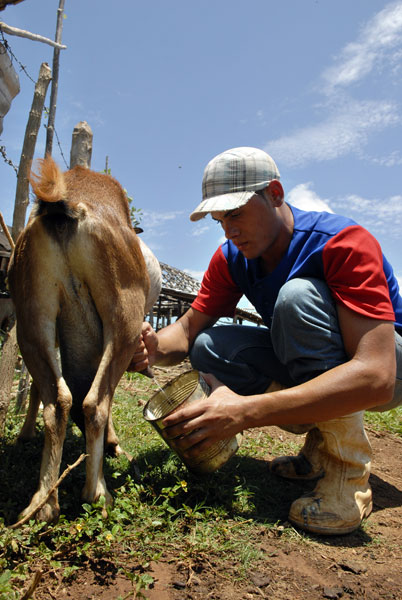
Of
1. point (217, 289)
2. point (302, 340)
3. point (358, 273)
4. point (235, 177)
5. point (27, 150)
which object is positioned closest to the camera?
point (358, 273)

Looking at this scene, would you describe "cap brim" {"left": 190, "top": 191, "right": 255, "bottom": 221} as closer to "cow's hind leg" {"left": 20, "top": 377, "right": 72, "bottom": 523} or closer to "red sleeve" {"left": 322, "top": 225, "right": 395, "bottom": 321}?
"red sleeve" {"left": 322, "top": 225, "right": 395, "bottom": 321}

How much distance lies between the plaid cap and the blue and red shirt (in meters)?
0.40

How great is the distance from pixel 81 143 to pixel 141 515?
3.50 metres

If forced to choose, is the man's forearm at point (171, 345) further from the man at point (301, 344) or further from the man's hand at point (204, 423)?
the man's hand at point (204, 423)

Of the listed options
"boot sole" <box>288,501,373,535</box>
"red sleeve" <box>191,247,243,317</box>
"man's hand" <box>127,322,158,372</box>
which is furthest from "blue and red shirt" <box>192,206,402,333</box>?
"boot sole" <box>288,501,373,535</box>

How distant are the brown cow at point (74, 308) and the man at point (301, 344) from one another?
41cm

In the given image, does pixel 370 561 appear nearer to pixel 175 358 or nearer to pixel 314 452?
pixel 314 452

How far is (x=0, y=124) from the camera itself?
19.0 feet

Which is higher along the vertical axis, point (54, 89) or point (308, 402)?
point (54, 89)

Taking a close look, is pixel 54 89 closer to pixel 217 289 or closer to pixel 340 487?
pixel 217 289

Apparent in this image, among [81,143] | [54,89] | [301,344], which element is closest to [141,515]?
[301,344]

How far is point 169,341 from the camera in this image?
3221mm

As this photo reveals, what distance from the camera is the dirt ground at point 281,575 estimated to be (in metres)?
1.73

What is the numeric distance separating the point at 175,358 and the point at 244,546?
4.78 feet
